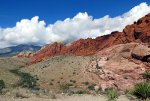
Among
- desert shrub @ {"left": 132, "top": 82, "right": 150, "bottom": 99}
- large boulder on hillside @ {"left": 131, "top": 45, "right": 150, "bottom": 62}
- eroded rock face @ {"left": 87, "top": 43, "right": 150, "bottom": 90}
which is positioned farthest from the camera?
large boulder on hillside @ {"left": 131, "top": 45, "right": 150, "bottom": 62}

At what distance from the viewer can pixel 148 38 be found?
64.3 m

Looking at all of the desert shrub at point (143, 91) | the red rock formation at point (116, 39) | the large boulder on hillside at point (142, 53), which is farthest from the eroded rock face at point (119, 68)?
the desert shrub at point (143, 91)

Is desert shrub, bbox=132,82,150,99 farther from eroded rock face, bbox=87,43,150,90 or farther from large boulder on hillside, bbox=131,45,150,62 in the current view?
large boulder on hillside, bbox=131,45,150,62

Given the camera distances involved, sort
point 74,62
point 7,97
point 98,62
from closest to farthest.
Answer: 1. point 7,97
2. point 98,62
3. point 74,62

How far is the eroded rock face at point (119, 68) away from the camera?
158ft

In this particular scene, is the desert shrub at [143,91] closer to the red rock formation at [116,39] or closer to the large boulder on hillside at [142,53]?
the large boulder on hillside at [142,53]

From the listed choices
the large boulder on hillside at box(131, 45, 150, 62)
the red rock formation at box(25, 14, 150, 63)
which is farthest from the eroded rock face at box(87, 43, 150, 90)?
the red rock formation at box(25, 14, 150, 63)

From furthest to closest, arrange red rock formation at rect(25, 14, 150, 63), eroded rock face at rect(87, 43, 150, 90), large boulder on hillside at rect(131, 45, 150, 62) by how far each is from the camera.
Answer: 1. red rock formation at rect(25, 14, 150, 63)
2. large boulder on hillside at rect(131, 45, 150, 62)
3. eroded rock face at rect(87, 43, 150, 90)

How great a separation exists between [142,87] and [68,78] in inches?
1141

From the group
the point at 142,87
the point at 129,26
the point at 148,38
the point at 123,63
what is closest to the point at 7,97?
the point at 142,87

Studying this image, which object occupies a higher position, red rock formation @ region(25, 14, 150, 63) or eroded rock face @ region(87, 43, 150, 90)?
red rock formation @ region(25, 14, 150, 63)

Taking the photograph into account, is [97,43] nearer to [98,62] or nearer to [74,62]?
[74,62]

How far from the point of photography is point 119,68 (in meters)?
52.4

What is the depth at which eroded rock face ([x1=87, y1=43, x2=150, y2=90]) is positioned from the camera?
48.2 metres
